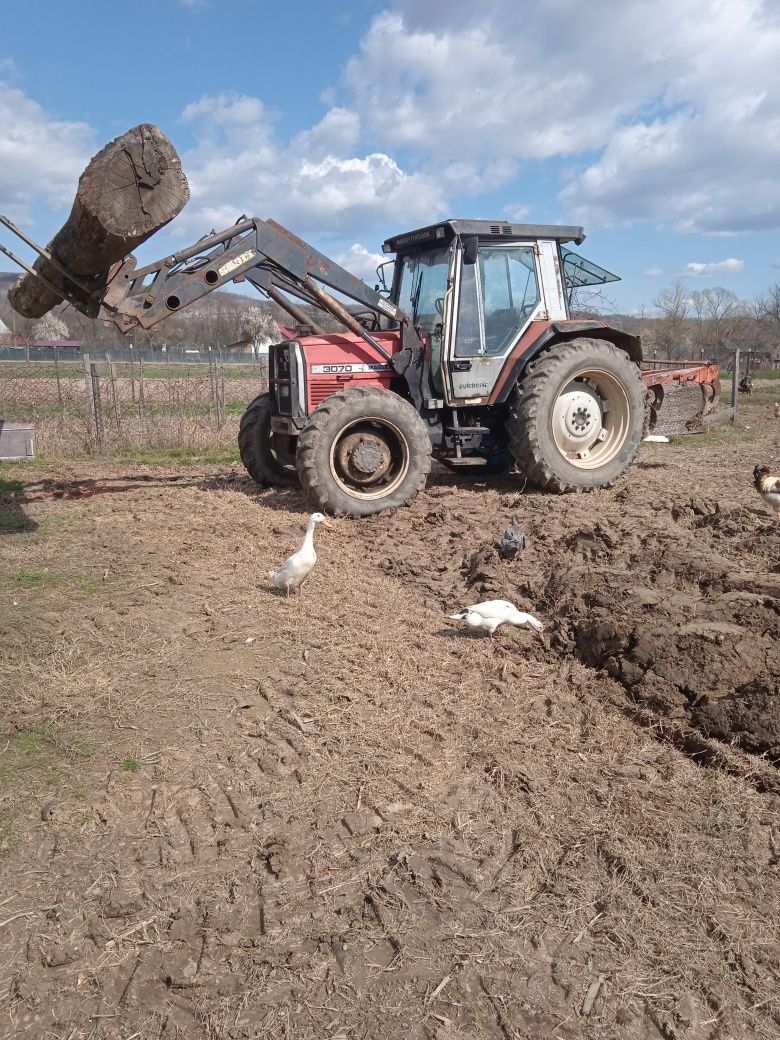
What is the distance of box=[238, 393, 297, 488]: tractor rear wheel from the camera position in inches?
378

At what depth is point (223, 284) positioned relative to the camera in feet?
27.5

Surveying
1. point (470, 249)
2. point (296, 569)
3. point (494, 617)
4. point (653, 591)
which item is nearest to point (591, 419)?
point (470, 249)

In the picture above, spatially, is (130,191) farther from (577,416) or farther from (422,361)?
(577,416)

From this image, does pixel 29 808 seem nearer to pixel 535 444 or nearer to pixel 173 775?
pixel 173 775

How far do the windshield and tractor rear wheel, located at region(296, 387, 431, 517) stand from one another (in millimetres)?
1307

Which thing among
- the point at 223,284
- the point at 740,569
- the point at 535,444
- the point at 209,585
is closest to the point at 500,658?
the point at 740,569

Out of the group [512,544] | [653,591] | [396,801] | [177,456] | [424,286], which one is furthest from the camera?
[177,456]

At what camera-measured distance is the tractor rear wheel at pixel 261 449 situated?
9.61 meters

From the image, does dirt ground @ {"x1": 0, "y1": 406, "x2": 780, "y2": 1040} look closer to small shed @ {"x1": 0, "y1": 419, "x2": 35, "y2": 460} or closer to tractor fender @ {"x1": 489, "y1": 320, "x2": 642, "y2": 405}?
tractor fender @ {"x1": 489, "y1": 320, "x2": 642, "y2": 405}

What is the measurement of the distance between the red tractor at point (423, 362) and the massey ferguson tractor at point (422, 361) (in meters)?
0.02

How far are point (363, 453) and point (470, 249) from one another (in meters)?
2.38

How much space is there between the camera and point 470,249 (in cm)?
851

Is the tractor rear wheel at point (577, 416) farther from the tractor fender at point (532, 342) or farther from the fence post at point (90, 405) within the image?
the fence post at point (90, 405)


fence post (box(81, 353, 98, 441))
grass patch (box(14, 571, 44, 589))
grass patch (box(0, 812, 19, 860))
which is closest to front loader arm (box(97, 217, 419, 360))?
grass patch (box(14, 571, 44, 589))
